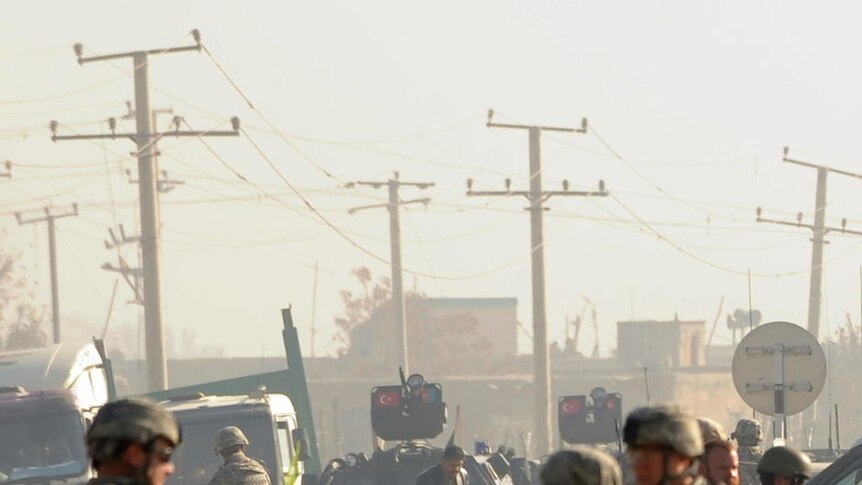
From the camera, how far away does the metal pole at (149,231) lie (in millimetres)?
39531

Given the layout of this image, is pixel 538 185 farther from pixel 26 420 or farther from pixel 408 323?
pixel 408 323

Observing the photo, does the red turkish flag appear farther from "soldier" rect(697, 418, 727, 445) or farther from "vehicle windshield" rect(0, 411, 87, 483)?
"soldier" rect(697, 418, 727, 445)

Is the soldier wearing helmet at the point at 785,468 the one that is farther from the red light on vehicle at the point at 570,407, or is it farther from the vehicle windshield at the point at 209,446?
the red light on vehicle at the point at 570,407

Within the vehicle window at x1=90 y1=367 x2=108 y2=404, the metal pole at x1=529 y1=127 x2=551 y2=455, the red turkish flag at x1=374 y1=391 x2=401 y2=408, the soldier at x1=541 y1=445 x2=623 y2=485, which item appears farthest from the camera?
the metal pole at x1=529 y1=127 x2=551 y2=455

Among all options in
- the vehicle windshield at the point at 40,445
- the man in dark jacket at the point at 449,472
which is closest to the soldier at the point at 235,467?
the man in dark jacket at the point at 449,472

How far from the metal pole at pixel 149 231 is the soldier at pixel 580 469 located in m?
34.0

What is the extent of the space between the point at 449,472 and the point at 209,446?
3476mm

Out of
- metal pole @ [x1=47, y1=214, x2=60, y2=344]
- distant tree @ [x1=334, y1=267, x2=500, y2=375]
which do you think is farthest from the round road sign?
distant tree @ [x1=334, y1=267, x2=500, y2=375]

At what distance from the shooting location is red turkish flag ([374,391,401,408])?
26500 millimetres

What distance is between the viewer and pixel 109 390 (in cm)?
2852

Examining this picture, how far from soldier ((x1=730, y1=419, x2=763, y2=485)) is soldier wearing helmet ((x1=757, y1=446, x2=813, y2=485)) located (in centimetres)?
350

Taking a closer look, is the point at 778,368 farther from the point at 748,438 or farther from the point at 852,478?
the point at 852,478

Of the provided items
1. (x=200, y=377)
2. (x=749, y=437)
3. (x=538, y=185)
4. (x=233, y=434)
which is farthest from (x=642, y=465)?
(x=200, y=377)

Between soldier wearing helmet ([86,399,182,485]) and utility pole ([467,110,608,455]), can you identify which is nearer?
soldier wearing helmet ([86,399,182,485])
